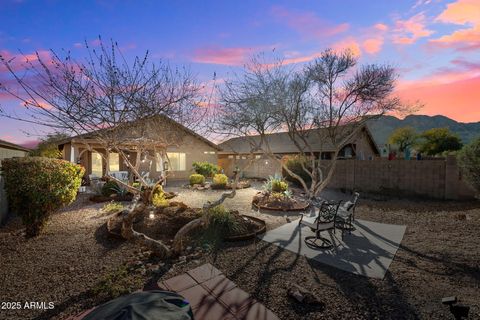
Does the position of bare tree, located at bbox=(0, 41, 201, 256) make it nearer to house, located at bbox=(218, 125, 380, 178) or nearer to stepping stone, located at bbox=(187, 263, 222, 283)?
stepping stone, located at bbox=(187, 263, 222, 283)

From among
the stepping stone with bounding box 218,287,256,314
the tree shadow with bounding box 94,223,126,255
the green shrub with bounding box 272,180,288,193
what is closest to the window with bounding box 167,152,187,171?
the green shrub with bounding box 272,180,288,193

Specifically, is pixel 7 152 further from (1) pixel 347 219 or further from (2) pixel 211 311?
(1) pixel 347 219

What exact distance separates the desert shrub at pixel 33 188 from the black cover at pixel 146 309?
531 cm

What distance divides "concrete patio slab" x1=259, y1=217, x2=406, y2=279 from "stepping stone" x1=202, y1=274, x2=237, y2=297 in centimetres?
188

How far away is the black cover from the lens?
1876 millimetres

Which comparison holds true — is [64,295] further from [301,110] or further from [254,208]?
[301,110]

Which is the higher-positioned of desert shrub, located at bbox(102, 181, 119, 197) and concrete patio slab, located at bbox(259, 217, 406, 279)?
desert shrub, located at bbox(102, 181, 119, 197)

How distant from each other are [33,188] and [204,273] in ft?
16.1

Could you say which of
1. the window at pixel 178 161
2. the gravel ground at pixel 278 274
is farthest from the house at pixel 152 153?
the gravel ground at pixel 278 274

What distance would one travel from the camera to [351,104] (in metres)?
10.7

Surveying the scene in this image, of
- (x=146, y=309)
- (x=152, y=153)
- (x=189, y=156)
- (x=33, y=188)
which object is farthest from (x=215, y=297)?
(x=189, y=156)

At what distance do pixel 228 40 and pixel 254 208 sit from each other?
6.25m

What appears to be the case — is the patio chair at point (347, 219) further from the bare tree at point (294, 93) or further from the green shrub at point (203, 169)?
the green shrub at point (203, 169)

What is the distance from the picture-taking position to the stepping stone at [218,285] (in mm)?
3498
